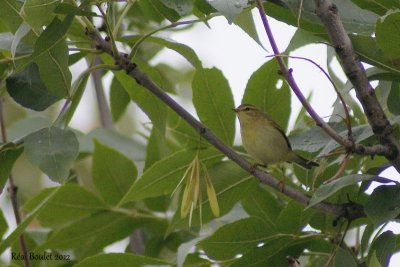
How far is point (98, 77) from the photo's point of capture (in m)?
4.09

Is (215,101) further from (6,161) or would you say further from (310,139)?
(6,161)

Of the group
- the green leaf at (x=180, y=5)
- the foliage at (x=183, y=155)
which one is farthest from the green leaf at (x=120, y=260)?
the green leaf at (x=180, y=5)

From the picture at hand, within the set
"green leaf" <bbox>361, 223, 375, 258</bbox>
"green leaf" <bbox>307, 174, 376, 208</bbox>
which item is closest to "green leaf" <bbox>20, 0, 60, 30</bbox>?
"green leaf" <bbox>307, 174, 376, 208</bbox>

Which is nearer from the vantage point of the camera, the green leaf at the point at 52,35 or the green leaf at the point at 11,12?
the green leaf at the point at 52,35

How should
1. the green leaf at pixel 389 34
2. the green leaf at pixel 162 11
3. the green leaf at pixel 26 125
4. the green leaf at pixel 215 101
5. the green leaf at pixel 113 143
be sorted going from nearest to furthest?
the green leaf at pixel 389 34
the green leaf at pixel 162 11
the green leaf at pixel 215 101
the green leaf at pixel 26 125
the green leaf at pixel 113 143

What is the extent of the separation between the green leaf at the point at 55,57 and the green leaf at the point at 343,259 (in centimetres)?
95

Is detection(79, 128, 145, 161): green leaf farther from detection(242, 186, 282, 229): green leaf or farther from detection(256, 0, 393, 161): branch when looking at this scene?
detection(256, 0, 393, 161): branch

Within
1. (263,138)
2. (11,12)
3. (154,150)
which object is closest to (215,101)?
(154,150)

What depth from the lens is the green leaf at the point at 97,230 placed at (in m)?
3.42

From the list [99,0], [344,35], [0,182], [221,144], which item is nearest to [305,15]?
[344,35]

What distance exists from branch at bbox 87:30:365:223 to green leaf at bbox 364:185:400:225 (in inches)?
6.1

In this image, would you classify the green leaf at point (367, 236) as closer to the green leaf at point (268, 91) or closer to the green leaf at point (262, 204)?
the green leaf at point (262, 204)

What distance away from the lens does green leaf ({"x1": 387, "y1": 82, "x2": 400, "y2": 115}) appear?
2.55 meters

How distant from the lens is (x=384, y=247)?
242 centimetres
